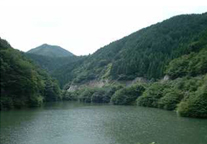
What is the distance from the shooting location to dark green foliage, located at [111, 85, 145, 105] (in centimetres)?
12225

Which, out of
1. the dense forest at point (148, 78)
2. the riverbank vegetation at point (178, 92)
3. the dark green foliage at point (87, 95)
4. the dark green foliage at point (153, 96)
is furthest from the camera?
the dark green foliage at point (87, 95)

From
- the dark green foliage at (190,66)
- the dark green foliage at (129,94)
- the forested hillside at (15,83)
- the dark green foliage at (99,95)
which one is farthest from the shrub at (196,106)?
the dark green foliage at (99,95)

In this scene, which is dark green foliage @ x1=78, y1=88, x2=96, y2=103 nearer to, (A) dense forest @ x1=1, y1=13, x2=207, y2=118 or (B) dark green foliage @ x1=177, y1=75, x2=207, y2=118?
(A) dense forest @ x1=1, y1=13, x2=207, y2=118

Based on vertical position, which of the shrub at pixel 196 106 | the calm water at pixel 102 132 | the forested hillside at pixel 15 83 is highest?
the forested hillside at pixel 15 83

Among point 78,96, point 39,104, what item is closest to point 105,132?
point 39,104

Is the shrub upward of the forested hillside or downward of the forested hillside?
downward

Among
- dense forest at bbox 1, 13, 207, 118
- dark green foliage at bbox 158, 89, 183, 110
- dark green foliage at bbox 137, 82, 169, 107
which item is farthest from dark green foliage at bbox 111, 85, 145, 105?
dark green foliage at bbox 158, 89, 183, 110

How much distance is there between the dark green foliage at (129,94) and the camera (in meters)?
122

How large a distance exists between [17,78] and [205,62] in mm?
62266

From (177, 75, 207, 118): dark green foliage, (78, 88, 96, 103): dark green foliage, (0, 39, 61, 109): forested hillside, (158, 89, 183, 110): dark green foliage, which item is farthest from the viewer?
(78, 88, 96, 103): dark green foliage

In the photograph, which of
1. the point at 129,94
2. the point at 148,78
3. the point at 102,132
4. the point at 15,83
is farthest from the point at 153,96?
the point at 102,132

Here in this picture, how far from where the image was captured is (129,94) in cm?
12412

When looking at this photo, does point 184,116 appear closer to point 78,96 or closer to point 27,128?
point 27,128

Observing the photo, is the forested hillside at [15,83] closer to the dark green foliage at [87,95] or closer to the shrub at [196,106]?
the dark green foliage at [87,95]
